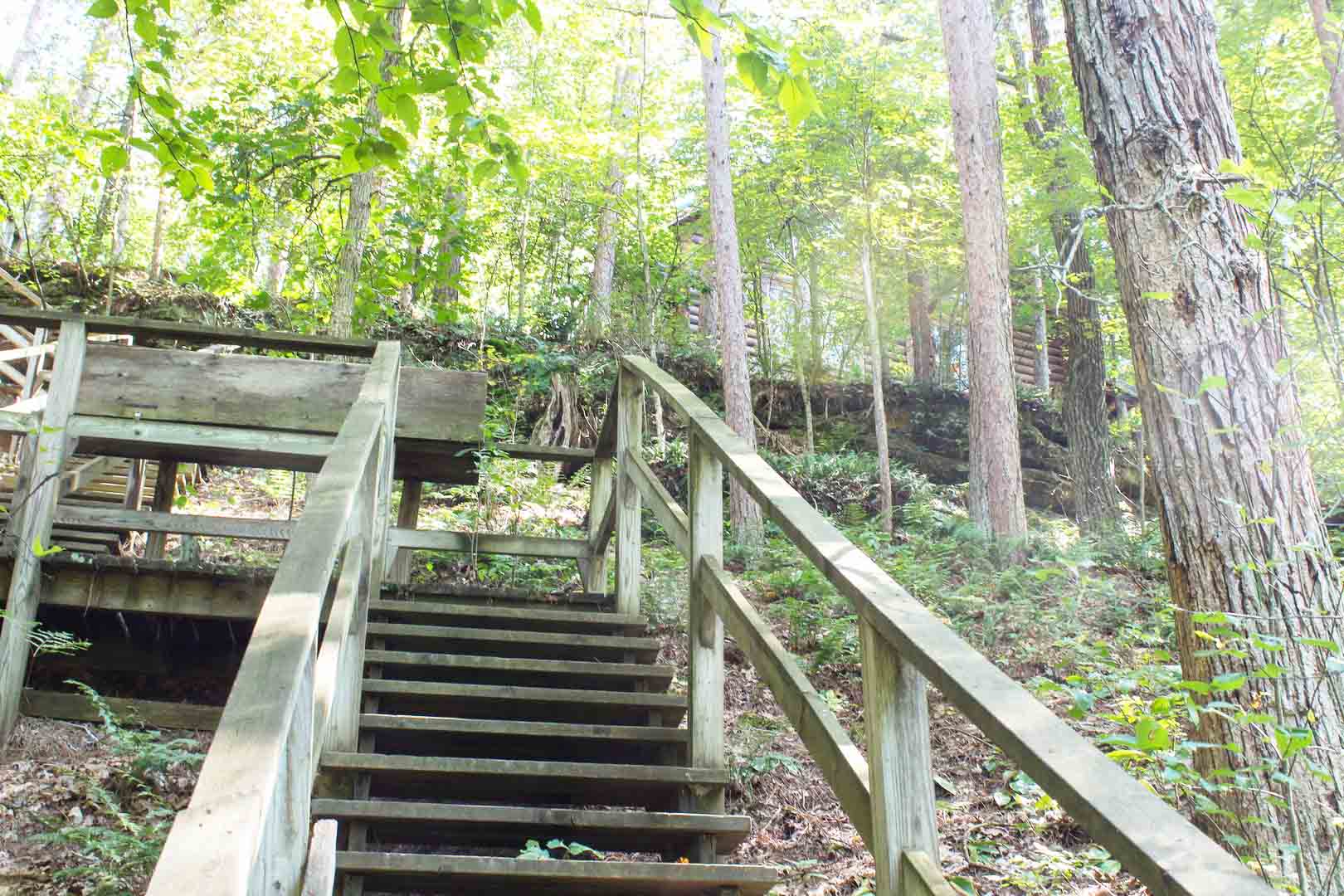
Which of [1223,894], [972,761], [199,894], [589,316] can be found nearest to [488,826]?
[199,894]

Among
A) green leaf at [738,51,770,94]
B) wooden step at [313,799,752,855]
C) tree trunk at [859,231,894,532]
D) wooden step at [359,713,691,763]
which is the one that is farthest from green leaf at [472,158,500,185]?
tree trunk at [859,231,894,532]

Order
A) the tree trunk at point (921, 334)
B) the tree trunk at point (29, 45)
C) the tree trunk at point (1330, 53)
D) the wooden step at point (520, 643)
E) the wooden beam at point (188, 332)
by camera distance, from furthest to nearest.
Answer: the tree trunk at point (29, 45) < the tree trunk at point (921, 334) < the tree trunk at point (1330, 53) < the wooden beam at point (188, 332) < the wooden step at point (520, 643)

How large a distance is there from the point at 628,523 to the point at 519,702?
47.1 inches

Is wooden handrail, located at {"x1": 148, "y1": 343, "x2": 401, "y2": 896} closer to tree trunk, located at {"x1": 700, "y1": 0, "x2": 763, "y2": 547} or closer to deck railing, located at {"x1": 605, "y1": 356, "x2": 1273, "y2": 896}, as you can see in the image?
deck railing, located at {"x1": 605, "y1": 356, "x2": 1273, "y2": 896}

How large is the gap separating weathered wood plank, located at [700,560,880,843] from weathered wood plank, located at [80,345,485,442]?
3.11 metres

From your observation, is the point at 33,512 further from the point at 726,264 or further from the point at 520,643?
the point at 726,264

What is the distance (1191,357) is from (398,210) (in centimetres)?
726

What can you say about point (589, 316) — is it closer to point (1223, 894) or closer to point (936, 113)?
point (936, 113)

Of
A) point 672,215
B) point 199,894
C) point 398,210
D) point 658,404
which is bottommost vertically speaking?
point 199,894

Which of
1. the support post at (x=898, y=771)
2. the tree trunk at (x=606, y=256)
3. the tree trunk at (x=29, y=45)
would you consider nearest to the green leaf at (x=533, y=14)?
the support post at (x=898, y=771)

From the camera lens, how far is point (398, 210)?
8.84 meters

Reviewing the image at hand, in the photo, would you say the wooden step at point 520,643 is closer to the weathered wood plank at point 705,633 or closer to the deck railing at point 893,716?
the deck railing at point 893,716

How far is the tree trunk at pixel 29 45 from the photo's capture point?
17.3 m

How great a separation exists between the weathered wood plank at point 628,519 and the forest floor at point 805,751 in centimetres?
102
